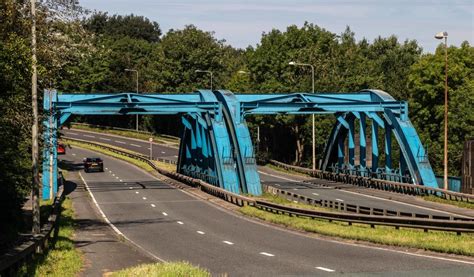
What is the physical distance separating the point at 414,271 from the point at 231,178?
3123cm

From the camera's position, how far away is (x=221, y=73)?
388 ft

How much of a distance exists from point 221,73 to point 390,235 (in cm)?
9553

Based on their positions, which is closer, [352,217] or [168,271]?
[168,271]

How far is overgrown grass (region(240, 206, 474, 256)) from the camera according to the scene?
19.9 meters

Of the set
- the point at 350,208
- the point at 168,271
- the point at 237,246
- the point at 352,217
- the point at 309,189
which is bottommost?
the point at 309,189

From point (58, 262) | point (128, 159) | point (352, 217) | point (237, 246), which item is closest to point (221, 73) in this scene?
point (128, 159)

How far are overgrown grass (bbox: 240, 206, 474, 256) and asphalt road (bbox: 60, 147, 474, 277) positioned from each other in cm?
80

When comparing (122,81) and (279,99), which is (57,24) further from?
(122,81)

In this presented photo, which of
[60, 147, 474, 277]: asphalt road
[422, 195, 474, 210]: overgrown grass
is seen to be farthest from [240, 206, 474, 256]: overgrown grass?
[422, 195, 474, 210]: overgrown grass

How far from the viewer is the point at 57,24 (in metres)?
26.5

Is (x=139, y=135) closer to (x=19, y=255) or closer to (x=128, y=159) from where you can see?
(x=128, y=159)

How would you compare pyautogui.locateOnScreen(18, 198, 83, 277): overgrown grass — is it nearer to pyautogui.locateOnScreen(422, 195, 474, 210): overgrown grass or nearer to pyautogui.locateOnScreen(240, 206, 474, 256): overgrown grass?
pyautogui.locateOnScreen(240, 206, 474, 256): overgrown grass

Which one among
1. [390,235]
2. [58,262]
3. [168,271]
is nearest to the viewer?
[168,271]

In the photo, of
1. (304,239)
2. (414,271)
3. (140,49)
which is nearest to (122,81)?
(140,49)
